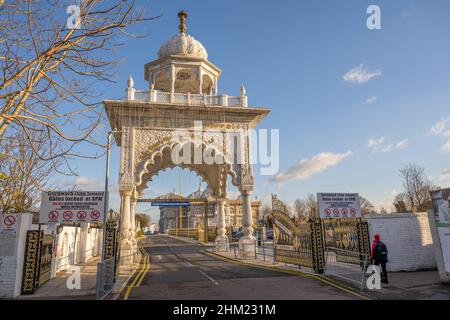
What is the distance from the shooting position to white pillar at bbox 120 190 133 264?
15.7 metres

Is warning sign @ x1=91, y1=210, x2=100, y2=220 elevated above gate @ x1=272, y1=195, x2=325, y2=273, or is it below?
above

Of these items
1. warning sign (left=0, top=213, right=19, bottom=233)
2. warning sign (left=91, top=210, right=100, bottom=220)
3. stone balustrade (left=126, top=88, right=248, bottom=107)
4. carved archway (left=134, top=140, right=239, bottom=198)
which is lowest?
warning sign (left=0, top=213, right=19, bottom=233)

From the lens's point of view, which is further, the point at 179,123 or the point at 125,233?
the point at 179,123

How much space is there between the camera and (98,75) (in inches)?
251

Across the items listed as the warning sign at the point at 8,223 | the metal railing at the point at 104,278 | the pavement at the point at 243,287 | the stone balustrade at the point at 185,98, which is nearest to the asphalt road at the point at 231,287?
the pavement at the point at 243,287

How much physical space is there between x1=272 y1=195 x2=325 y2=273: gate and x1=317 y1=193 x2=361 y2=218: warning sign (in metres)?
0.61

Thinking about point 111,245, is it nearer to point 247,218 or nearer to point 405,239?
point 247,218

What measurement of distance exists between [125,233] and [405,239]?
1330 cm

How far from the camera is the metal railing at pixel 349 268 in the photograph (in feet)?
32.9

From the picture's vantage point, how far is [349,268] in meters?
13.2

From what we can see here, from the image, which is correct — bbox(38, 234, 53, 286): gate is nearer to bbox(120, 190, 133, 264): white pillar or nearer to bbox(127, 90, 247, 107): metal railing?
bbox(120, 190, 133, 264): white pillar

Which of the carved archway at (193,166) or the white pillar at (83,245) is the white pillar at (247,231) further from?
the white pillar at (83,245)

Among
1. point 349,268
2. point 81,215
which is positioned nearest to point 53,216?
point 81,215

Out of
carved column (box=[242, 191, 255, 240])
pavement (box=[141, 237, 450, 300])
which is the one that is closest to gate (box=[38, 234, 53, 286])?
pavement (box=[141, 237, 450, 300])
